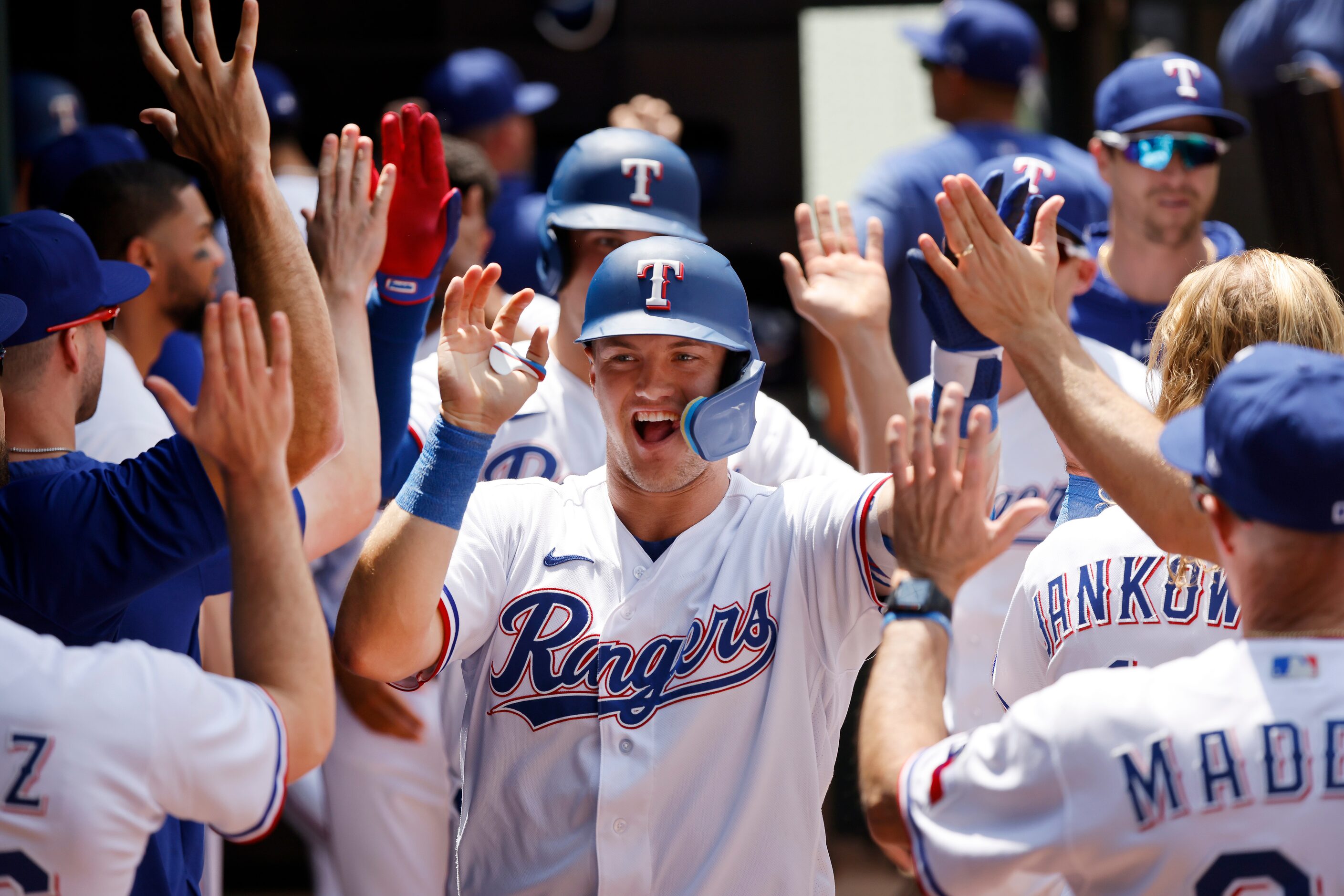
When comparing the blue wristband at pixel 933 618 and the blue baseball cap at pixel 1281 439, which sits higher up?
the blue baseball cap at pixel 1281 439

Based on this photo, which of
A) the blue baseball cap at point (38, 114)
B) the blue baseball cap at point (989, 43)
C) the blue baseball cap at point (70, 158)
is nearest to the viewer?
the blue baseball cap at point (70, 158)

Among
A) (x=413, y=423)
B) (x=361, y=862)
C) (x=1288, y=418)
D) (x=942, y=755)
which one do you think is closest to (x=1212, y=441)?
(x=1288, y=418)

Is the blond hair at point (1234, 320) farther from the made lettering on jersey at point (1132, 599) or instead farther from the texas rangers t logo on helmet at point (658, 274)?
the texas rangers t logo on helmet at point (658, 274)

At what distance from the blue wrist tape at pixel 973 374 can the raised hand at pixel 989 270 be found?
1.7 inches

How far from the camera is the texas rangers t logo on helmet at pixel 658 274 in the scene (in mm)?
2521

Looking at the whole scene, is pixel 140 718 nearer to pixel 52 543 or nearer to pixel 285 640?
pixel 285 640

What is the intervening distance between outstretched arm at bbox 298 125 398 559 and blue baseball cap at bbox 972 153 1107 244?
139cm

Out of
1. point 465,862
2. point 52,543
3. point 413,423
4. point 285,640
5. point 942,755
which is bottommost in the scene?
point 465,862

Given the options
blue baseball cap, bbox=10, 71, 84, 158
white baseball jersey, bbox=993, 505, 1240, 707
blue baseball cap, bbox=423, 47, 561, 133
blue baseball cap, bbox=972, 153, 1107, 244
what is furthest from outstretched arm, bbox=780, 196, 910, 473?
blue baseball cap, bbox=10, 71, 84, 158

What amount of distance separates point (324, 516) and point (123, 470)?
0.52 m

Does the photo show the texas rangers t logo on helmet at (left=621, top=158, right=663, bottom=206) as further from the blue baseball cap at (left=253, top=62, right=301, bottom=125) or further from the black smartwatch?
the blue baseball cap at (left=253, top=62, right=301, bottom=125)

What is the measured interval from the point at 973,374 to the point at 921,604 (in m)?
0.60

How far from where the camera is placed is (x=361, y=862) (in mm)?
4043

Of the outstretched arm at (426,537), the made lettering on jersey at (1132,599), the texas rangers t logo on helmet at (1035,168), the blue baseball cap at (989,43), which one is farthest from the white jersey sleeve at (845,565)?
the blue baseball cap at (989,43)
